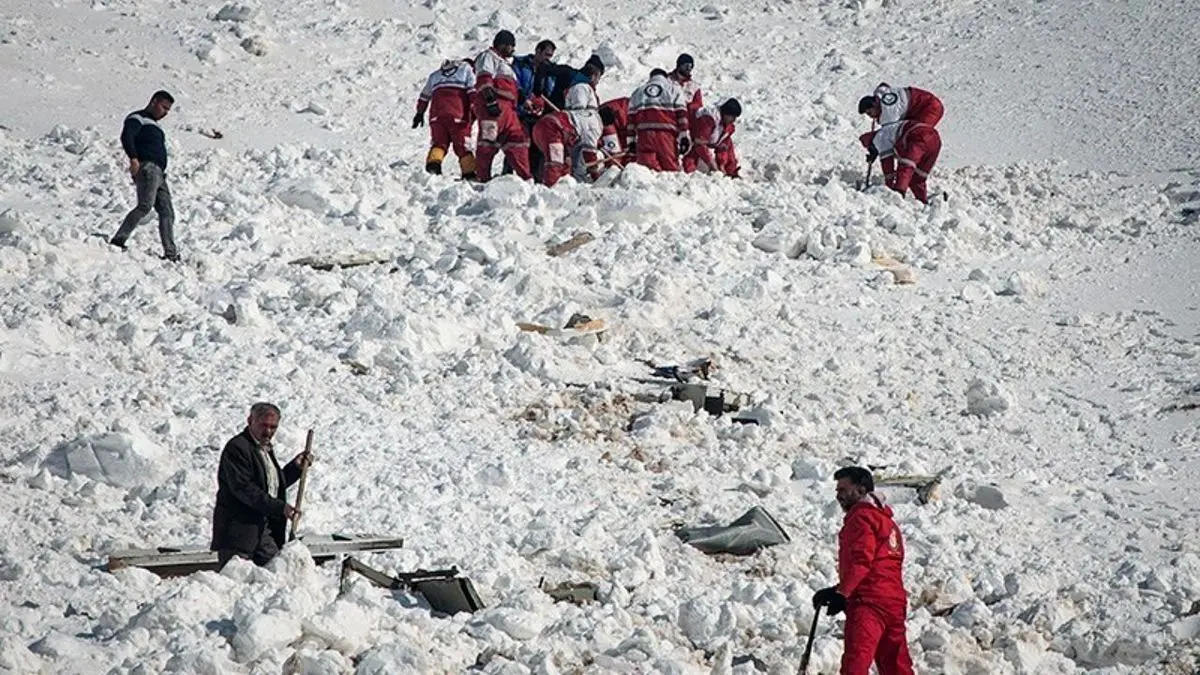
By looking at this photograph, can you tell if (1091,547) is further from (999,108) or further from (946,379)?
(999,108)

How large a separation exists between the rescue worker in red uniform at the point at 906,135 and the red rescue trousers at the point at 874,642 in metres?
9.98

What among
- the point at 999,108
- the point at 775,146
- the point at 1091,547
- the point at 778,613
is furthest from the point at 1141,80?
the point at 778,613

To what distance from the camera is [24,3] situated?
73.9 feet

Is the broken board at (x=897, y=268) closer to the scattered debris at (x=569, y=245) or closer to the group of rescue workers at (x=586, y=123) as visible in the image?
the group of rescue workers at (x=586, y=123)

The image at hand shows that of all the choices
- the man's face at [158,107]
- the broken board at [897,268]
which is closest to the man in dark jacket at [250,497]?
the man's face at [158,107]

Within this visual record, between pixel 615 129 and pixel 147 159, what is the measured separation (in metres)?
5.77

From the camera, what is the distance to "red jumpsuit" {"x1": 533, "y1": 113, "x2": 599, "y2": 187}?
1747 centimetres

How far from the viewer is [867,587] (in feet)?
28.2

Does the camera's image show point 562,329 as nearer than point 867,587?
No

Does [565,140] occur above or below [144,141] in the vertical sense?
above

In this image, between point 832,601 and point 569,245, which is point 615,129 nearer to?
A: point 569,245

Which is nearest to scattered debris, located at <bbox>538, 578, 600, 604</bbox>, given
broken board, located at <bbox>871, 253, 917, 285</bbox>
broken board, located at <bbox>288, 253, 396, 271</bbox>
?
broken board, located at <bbox>288, 253, 396, 271</bbox>

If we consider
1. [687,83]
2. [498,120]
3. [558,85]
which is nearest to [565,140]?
[498,120]

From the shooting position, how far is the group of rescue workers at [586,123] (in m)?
17.4
